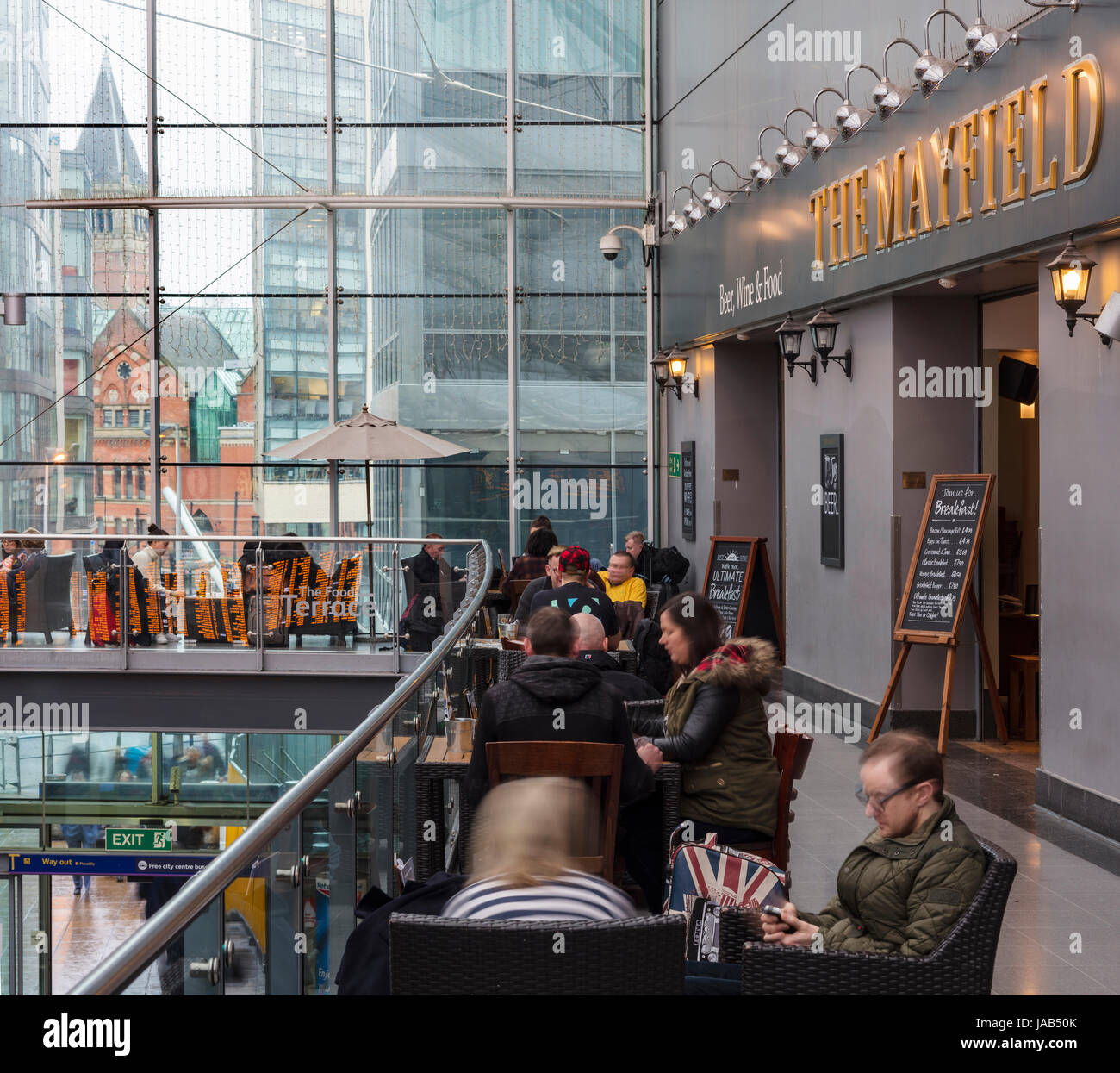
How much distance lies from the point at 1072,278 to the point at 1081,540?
126 cm

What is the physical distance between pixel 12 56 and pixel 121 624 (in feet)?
25.4

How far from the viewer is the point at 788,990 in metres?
2.66

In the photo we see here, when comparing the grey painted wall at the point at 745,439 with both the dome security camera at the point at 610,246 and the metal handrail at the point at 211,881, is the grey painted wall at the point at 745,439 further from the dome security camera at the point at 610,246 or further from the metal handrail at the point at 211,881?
the metal handrail at the point at 211,881

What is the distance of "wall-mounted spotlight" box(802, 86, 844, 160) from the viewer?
9594 millimetres

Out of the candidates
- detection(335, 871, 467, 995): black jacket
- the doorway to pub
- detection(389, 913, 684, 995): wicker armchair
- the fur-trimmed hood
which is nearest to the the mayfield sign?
the doorway to pub

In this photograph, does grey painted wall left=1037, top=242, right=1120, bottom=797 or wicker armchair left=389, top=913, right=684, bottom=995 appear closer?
wicker armchair left=389, top=913, right=684, bottom=995

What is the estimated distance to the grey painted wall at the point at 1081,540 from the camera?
6352 mm

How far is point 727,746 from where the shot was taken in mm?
4445

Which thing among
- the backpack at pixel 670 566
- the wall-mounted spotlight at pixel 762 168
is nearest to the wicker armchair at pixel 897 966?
the wall-mounted spotlight at pixel 762 168

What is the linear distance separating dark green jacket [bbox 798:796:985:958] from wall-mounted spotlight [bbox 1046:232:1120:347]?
395cm

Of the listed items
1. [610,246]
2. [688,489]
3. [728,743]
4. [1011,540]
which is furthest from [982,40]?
[610,246]

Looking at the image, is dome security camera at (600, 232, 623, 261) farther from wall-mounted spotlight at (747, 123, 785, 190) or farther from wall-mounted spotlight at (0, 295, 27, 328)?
wall-mounted spotlight at (0, 295, 27, 328)

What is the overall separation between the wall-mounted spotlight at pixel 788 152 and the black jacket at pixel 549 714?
6888 mm
